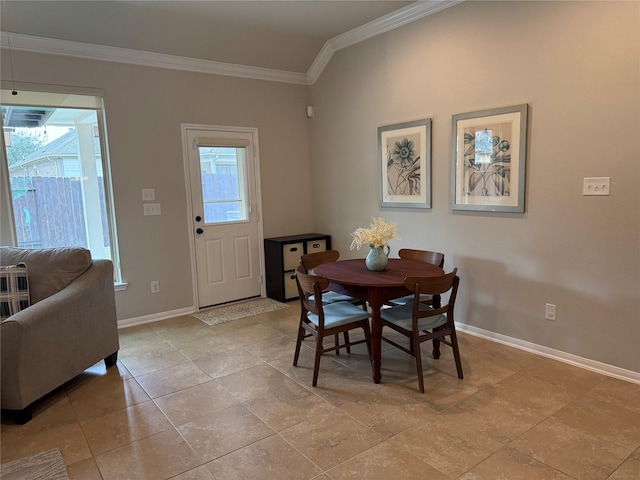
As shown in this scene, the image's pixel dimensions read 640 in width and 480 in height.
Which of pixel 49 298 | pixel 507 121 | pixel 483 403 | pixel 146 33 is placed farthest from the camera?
pixel 146 33

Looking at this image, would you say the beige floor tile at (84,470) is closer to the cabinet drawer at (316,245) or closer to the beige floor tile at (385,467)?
the beige floor tile at (385,467)

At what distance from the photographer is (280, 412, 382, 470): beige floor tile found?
213 cm

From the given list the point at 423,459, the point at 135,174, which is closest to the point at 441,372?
the point at 423,459

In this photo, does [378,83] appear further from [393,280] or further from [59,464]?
[59,464]

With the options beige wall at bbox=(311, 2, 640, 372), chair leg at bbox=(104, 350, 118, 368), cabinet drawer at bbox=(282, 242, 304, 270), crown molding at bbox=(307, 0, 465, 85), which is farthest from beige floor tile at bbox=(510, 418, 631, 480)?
crown molding at bbox=(307, 0, 465, 85)

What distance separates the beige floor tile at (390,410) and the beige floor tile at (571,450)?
1.70ft

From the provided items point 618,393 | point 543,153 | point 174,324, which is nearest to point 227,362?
point 174,324

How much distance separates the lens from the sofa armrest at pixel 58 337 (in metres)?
2.43

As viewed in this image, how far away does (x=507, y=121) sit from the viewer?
128 inches

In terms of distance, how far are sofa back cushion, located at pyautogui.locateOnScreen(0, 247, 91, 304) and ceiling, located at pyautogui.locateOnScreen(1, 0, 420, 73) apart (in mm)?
1839

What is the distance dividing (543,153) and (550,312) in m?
1.18

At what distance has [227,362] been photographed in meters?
3.30

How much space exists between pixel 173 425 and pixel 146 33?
335 cm

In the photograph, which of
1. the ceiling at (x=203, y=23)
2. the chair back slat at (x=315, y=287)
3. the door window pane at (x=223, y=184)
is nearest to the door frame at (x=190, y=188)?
the door window pane at (x=223, y=184)
